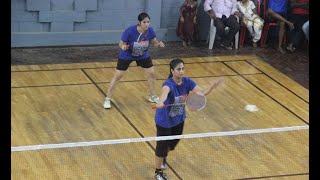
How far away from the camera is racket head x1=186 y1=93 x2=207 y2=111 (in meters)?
9.65

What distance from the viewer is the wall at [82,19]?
16.3 meters

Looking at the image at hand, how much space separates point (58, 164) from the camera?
10.2 m

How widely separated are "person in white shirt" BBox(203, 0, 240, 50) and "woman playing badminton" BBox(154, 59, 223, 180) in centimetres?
730

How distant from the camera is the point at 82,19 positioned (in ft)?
54.8

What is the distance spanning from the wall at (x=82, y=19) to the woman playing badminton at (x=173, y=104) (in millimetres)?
7583

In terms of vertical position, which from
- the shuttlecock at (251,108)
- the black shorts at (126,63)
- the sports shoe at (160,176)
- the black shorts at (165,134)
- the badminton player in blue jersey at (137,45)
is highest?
the badminton player in blue jersey at (137,45)

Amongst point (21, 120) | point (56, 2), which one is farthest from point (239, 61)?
point (21, 120)

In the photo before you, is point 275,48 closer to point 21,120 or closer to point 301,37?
point 301,37

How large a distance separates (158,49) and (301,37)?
151 inches

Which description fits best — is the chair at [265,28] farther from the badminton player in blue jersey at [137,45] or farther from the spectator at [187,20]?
the badminton player in blue jersey at [137,45]

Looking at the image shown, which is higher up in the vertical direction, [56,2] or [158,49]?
[56,2]

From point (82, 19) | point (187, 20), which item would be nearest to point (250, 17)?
point (187, 20)

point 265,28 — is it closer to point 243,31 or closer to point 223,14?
point 243,31

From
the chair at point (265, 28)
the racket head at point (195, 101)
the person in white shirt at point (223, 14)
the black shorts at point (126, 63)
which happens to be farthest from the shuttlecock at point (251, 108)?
the chair at point (265, 28)
